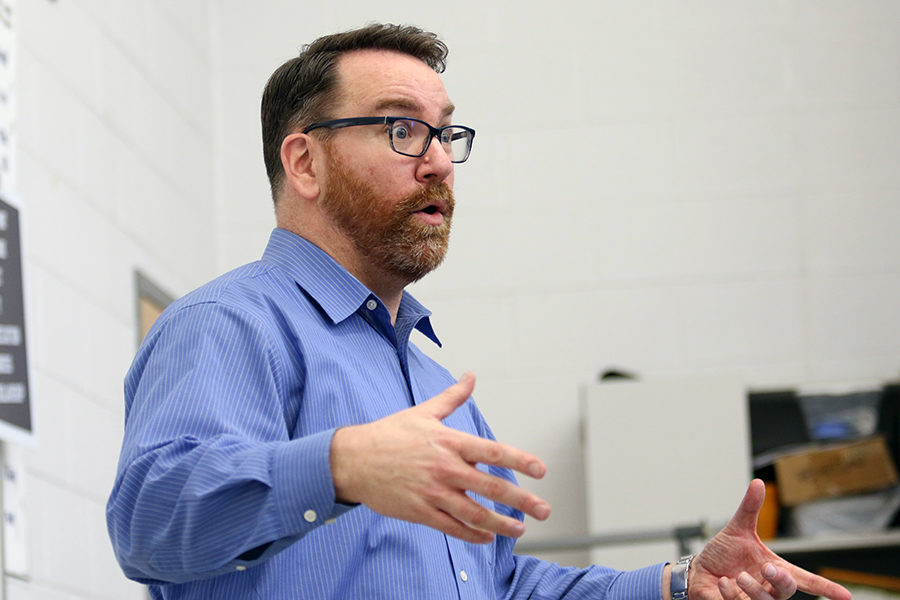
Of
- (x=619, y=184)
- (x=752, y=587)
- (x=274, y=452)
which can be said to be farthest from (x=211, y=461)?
(x=619, y=184)

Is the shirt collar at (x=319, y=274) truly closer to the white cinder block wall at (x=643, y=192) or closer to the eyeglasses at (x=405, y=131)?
the eyeglasses at (x=405, y=131)

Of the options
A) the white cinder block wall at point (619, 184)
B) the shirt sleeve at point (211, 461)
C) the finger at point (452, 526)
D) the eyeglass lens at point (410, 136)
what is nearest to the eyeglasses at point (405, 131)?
the eyeglass lens at point (410, 136)

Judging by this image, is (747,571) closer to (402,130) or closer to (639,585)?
(639,585)

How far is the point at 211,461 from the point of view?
1.09 metres

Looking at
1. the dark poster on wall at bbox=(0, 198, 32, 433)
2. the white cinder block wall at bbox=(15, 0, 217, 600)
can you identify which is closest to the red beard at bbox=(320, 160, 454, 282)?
the dark poster on wall at bbox=(0, 198, 32, 433)

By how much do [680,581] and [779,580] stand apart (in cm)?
15

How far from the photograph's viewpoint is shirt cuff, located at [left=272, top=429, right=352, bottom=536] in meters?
1.05

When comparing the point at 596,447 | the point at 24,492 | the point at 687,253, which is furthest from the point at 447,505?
the point at 687,253

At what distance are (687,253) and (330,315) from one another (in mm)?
2457

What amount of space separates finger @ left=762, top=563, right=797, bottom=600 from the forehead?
74cm

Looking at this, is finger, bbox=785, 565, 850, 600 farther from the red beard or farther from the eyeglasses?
the eyeglasses

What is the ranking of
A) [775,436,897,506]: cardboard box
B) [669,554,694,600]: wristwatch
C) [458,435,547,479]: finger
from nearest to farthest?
[458,435,547,479]: finger
[669,554,694,600]: wristwatch
[775,436,897,506]: cardboard box

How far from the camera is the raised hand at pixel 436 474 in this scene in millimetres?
975

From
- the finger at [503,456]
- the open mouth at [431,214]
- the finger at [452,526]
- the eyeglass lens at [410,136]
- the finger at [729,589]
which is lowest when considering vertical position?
the finger at [729,589]
